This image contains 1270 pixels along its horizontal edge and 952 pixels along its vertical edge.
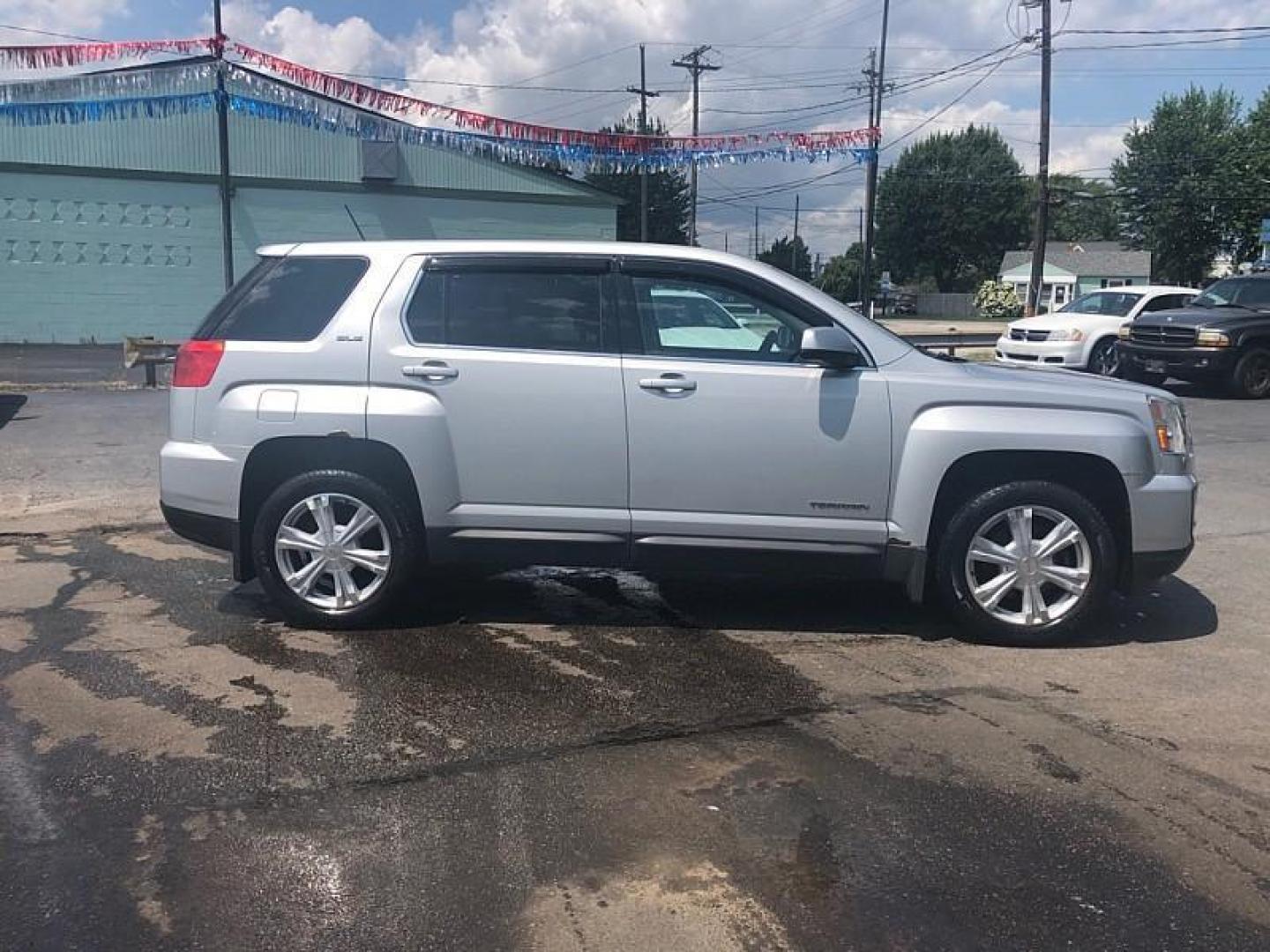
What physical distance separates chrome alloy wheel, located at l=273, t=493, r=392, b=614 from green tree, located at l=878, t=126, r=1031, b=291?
81.8m

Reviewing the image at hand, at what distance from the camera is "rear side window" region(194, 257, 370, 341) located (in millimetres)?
5316

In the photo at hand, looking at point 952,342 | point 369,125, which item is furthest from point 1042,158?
point 369,125

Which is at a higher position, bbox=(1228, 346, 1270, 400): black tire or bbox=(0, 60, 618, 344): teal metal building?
bbox=(0, 60, 618, 344): teal metal building

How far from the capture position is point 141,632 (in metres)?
5.42

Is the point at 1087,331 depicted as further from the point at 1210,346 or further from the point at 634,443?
the point at 634,443

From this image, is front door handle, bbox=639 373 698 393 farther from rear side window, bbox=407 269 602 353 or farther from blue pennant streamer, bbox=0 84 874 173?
blue pennant streamer, bbox=0 84 874 173

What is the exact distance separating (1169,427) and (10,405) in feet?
43.1

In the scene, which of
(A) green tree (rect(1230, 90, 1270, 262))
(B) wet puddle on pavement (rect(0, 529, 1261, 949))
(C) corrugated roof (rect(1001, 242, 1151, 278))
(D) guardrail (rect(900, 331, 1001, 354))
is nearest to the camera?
A: (B) wet puddle on pavement (rect(0, 529, 1261, 949))

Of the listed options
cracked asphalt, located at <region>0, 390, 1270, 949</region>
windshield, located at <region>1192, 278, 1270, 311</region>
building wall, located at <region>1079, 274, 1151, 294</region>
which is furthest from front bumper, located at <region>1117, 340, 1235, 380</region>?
building wall, located at <region>1079, 274, 1151, 294</region>

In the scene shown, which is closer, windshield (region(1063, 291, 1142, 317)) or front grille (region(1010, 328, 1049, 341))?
front grille (region(1010, 328, 1049, 341))

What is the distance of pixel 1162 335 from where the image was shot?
1631cm

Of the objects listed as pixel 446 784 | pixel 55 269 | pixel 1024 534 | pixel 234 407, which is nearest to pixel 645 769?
pixel 446 784

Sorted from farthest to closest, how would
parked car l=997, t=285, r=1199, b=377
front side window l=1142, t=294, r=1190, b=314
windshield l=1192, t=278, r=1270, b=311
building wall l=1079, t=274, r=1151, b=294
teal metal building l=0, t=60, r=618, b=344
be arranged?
building wall l=1079, t=274, r=1151, b=294
teal metal building l=0, t=60, r=618, b=344
front side window l=1142, t=294, r=1190, b=314
parked car l=997, t=285, r=1199, b=377
windshield l=1192, t=278, r=1270, b=311

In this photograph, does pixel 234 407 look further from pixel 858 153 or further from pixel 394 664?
pixel 858 153
